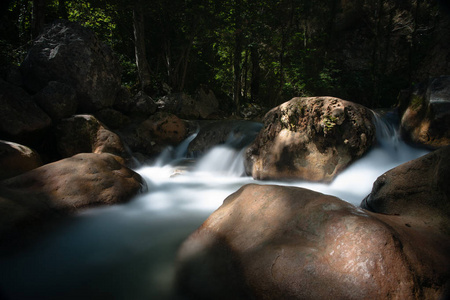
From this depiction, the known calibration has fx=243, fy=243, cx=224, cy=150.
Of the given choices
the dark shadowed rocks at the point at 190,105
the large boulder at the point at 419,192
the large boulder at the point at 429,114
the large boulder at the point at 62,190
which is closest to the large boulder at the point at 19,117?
the large boulder at the point at 62,190

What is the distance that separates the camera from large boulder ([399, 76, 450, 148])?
497cm

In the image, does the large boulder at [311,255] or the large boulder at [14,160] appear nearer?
the large boulder at [311,255]

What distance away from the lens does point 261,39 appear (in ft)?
35.3

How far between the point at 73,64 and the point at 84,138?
7.31ft

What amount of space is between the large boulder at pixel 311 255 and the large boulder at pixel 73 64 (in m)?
6.25

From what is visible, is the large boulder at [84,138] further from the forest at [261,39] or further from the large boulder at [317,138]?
the forest at [261,39]

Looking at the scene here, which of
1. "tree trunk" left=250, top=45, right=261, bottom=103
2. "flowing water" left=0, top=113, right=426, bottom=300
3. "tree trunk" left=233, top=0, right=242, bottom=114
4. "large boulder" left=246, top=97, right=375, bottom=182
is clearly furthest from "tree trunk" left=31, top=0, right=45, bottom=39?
"tree trunk" left=250, top=45, right=261, bottom=103

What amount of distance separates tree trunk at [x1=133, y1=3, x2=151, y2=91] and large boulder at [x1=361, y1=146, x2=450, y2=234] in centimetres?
917

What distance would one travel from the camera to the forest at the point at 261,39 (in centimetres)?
980

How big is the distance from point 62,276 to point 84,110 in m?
5.90

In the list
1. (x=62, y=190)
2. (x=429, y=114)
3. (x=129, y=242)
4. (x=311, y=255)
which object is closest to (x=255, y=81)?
(x=429, y=114)

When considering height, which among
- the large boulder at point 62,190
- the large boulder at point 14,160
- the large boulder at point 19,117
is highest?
the large boulder at point 19,117

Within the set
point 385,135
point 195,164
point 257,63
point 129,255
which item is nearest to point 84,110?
point 195,164

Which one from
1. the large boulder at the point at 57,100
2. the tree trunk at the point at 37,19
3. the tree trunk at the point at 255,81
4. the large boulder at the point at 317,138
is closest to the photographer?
the large boulder at the point at 317,138
